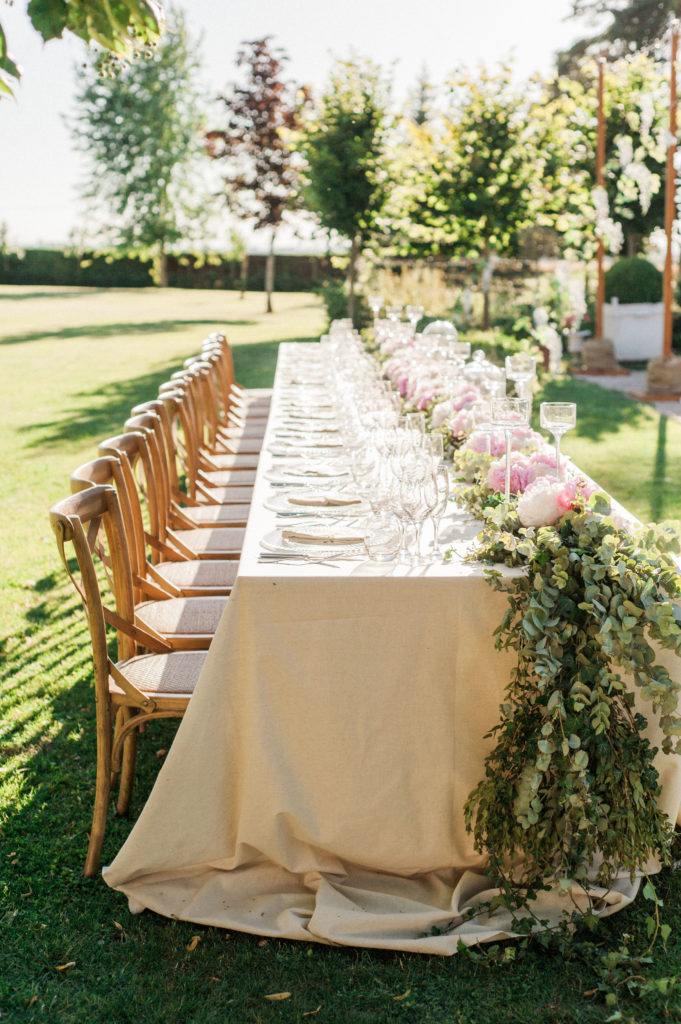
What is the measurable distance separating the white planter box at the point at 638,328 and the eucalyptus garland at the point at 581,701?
45.4 ft

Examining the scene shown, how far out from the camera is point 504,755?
2389 mm

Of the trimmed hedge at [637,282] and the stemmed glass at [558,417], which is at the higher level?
the trimmed hedge at [637,282]

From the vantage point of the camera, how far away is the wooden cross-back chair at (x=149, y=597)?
3062 mm

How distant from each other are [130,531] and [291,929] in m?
1.35

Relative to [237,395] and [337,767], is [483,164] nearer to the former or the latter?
[237,395]

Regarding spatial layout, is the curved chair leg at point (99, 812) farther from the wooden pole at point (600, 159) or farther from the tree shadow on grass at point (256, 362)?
the wooden pole at point (600, 159)

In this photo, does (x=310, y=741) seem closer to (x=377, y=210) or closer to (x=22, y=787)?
(x=22, y=787)

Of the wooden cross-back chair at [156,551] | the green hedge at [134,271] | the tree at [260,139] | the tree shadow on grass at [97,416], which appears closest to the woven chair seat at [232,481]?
the wooden cross-back chair at [156,551]

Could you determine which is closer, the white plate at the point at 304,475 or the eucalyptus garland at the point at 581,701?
the eucalyptus garland at the point at 581,701

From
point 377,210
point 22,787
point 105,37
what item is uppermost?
point 377,210

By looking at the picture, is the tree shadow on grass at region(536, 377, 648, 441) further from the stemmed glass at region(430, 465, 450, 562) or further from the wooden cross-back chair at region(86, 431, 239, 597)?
the stemmed glass at region(430, 465, 450, 562)

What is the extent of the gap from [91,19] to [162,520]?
6.91ft

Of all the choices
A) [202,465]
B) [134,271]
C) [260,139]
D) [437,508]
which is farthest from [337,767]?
[134,271]

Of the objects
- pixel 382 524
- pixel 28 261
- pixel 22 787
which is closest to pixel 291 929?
pixel 382 524
